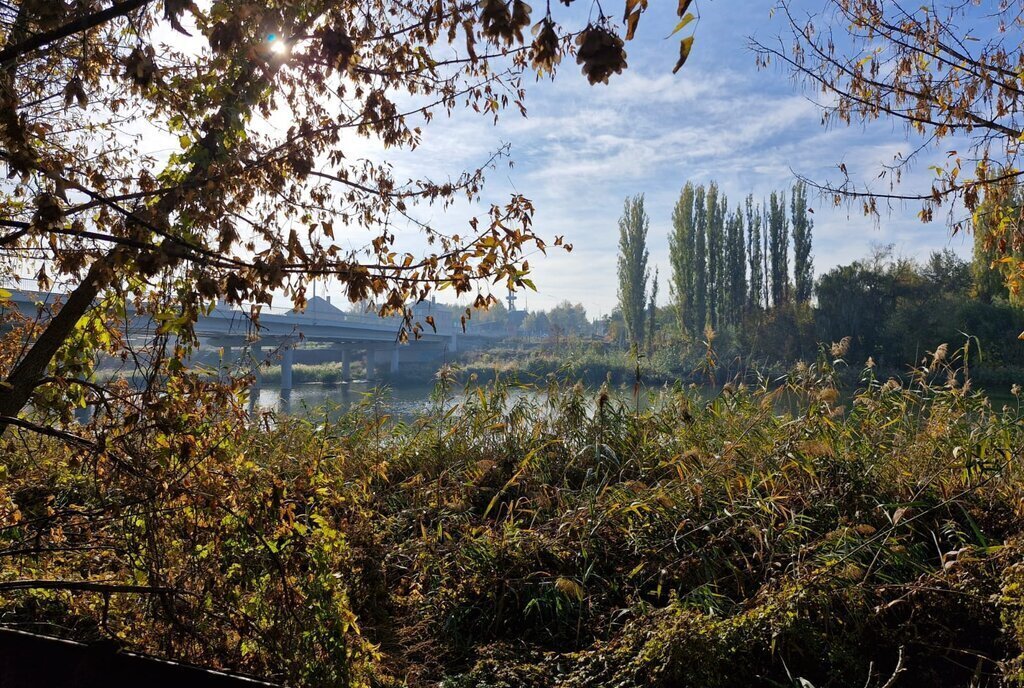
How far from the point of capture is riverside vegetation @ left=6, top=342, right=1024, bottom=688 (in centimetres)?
228

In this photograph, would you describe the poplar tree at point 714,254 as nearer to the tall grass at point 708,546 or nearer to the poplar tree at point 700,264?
the poplar tree at point 700,264

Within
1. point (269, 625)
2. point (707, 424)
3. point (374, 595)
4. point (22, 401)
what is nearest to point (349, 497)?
point (374, 595)

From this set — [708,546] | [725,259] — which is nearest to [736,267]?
[725,259]

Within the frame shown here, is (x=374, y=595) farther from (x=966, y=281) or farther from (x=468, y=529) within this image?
(x=966, y=281)

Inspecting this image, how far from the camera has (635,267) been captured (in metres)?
38.0

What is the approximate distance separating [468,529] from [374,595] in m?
0.67

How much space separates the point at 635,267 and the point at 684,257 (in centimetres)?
320

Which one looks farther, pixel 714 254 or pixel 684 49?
pixel 714 254

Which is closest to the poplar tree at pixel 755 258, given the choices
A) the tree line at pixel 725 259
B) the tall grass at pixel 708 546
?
the tree line at pixel 725 259

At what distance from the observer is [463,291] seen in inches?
80.1

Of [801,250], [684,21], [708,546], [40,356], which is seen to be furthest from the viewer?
[801,250]

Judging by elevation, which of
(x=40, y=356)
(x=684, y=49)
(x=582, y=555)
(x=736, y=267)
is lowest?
(x=582, y=555)

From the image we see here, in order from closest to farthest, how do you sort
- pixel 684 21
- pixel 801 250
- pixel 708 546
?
pixel 684 21 → pixel 708 546 → pixel 801 250

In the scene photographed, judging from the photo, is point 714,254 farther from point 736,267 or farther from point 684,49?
point 684,49
